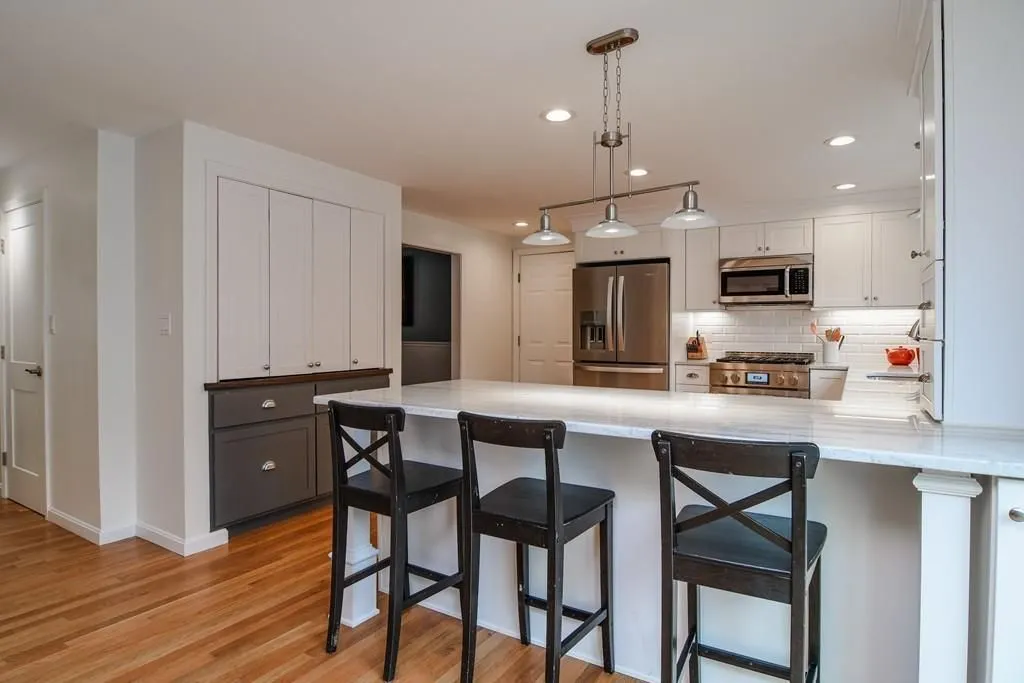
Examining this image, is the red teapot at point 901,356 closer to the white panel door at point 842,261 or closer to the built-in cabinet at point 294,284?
the white panel door at point 842,261

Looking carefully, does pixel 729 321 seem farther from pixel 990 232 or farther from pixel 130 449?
pixel 130 449

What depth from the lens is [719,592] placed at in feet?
6.23

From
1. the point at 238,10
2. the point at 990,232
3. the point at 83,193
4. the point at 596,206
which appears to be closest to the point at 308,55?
the point at 238,10

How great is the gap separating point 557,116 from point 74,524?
3605mm

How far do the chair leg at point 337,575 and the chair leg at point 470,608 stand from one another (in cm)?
57

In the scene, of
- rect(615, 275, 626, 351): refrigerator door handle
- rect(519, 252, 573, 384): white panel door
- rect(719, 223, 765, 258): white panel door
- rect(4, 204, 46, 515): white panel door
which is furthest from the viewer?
rect(519, 252, 573, 384): white panel door

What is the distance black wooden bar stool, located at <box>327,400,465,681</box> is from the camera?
6.66 ft

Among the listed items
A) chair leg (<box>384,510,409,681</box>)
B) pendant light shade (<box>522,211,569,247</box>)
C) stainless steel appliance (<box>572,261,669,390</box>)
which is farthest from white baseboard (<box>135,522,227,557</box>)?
stainless steel appliance (<box>572,261,669,390</box>)

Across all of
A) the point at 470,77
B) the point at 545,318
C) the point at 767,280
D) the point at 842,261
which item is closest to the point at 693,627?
the point at 470,77

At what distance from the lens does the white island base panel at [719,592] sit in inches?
66.7

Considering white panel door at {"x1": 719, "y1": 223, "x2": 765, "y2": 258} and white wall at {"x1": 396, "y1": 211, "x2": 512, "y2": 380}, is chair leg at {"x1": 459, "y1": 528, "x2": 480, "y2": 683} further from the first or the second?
white panel door at {"x1": 719, "y1": 223, "x2": 765, "y2": 258}

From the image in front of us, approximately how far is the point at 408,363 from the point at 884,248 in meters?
4.17

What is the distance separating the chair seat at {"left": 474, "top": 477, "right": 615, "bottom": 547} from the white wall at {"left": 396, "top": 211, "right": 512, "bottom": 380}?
12.4 feet

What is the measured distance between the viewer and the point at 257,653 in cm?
220
